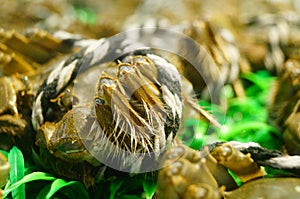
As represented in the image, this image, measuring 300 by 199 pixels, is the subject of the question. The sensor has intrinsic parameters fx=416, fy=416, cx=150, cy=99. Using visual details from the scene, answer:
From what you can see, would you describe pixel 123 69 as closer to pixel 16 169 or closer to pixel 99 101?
pixel 99 101

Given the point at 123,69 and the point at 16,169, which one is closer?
the point at 123,69

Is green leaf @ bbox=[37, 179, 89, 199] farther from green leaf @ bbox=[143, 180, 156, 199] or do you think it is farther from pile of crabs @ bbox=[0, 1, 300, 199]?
green leaf @ bbox=[143, 180, 156, 199]

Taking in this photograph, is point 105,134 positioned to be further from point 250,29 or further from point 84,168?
point 250,29

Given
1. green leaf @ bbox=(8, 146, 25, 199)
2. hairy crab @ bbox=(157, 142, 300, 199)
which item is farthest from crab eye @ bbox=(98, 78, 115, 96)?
green leaf @ bbox=(8, 146, 25, 199)

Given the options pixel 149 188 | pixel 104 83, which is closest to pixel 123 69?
pixel 104 83

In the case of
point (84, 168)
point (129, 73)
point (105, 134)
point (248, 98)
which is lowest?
point (248, 98)

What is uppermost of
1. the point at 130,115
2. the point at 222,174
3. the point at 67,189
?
the point at 130,115

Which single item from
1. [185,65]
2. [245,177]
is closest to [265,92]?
[185,65]
